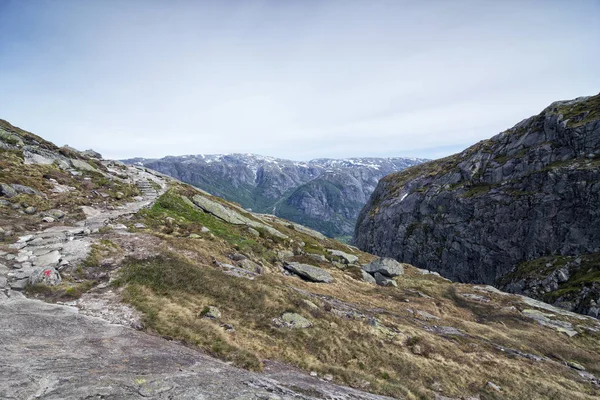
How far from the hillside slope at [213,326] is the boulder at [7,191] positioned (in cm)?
28

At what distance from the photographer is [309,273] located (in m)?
41.3

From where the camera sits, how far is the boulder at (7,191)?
116 ft

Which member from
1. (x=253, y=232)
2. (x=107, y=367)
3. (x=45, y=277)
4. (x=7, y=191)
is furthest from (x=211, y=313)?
(x=7, y=191)

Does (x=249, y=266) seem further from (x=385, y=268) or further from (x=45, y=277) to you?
(x=385, y=268)

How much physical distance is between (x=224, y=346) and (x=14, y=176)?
45793mm

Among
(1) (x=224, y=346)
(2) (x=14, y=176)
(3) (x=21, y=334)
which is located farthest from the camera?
(2) (x=14, y=176)

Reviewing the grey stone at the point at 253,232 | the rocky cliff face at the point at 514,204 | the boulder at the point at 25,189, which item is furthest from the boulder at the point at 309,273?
the rocky cliff face at the point at 514,204

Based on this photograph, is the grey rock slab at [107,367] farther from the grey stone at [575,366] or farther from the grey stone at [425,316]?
the grey stone at [575,366]

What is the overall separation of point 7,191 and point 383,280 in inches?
2242

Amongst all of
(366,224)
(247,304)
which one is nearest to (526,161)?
(366,224)

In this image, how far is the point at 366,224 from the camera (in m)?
179

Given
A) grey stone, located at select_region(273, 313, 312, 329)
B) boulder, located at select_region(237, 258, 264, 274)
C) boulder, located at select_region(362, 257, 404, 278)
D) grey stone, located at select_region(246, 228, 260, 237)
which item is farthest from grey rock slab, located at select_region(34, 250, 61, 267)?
boulder, located at select_region(362, 257, 404, 278)

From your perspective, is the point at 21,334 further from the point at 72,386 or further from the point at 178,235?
the point at 178,235

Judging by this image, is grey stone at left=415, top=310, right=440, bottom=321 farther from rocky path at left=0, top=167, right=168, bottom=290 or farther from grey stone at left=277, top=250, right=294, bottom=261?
rocky path at left=0, top=167, right=168, bottom=290
